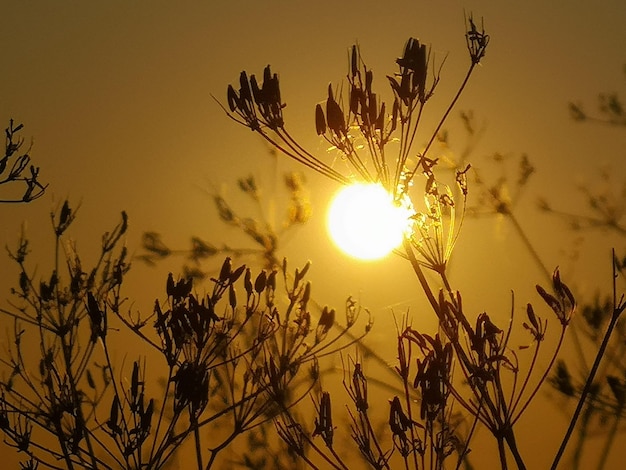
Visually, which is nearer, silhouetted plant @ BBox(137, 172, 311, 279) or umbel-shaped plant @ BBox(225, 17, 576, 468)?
umbel-shaped plant @ BBox(225, 17, 576, 468)

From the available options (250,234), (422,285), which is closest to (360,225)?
(250,234)

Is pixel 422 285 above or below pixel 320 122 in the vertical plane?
below

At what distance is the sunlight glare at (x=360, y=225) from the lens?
3.91 meters

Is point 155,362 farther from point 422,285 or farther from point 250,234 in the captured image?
point 422,285

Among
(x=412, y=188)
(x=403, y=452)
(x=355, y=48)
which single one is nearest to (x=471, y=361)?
(x=403, y=452)

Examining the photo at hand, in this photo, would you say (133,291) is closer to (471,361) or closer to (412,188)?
(412,188)

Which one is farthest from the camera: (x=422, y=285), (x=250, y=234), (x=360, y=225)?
(x=250, y=234)

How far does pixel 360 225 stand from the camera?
4102 mm

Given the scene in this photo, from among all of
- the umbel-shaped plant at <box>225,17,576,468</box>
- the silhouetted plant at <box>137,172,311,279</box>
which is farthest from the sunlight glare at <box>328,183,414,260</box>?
the umbel-shaped plant at <box>225,17,576,468</box>

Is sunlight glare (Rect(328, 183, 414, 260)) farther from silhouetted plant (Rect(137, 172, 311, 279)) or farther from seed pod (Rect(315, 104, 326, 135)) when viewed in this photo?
seed pod (Rect(315, 104, 326, 135))

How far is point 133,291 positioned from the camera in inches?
165

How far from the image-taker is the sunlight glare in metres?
3.91

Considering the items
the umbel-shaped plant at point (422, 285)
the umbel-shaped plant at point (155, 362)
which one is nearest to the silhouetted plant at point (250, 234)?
the umbel-shaped plant at point (155, 362)

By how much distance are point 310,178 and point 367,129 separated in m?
1.53
